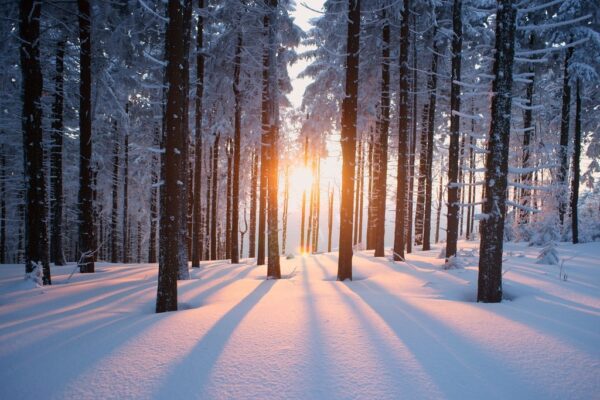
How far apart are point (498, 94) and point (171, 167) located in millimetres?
5843

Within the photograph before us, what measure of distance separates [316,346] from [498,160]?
4357mm

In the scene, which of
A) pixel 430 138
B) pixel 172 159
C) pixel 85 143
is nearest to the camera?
pixel 172 159

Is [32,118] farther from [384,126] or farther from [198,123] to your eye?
[384,126]

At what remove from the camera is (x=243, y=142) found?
2002 cm

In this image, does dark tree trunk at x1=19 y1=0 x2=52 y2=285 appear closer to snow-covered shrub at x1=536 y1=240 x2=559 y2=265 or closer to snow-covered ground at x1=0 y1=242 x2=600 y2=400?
snow-covered ground at x1=0 y1=242 x2=600 y2=400

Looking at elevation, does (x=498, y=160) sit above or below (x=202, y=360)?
above

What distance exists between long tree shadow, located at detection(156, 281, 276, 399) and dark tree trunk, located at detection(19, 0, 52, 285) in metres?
6.98

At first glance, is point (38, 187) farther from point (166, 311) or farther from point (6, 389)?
point (6, 389)

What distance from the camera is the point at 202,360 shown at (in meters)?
3.06

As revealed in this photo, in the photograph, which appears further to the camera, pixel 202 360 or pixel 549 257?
pixel 549 257

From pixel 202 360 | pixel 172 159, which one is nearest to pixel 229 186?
pixel 172 159

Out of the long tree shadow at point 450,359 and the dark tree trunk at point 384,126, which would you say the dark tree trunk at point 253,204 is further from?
the long tree shadow at point 450,359

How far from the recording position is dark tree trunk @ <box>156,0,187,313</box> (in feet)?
17.0

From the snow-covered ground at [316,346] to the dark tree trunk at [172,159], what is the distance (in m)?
0.58
